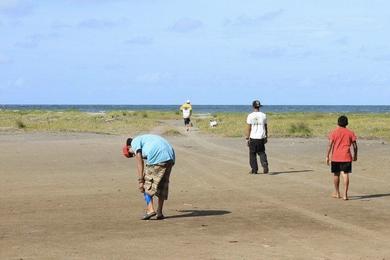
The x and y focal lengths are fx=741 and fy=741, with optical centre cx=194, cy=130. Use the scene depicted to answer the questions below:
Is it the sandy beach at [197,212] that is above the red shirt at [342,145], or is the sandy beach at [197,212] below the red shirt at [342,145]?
below

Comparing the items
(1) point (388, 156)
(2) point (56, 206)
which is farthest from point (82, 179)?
(1) point (388, 156)

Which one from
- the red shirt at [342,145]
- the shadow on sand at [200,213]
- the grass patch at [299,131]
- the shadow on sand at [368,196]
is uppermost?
the red shirt at [342,145]

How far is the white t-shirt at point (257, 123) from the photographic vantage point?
732 inches

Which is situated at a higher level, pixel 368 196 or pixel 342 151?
pixel 342 151

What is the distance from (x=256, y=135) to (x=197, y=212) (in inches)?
267

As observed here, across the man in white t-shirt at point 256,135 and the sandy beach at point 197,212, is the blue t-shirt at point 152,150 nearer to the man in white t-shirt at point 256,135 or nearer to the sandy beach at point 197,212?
the sandy beach at point 197,212

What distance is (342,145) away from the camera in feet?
45.7

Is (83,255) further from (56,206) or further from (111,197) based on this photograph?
(111,197)

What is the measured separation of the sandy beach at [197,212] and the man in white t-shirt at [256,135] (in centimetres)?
44

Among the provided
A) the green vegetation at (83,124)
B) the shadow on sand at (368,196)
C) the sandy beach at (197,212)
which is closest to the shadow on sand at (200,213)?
the sandy beach at (197,212)

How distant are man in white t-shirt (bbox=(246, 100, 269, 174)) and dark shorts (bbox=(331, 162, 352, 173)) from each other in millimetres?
4650

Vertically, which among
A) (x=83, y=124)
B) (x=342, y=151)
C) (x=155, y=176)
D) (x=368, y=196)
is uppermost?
(x=342, y=151)

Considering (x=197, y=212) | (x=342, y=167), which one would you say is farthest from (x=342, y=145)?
(x=197, y=212)

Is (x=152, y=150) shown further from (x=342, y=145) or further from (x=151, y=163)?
(x=342, y=145)
